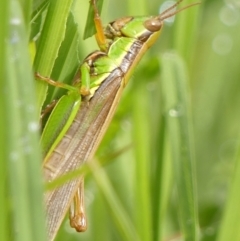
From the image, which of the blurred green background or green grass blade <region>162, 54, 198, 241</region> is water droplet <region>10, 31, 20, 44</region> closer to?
the blurred green background

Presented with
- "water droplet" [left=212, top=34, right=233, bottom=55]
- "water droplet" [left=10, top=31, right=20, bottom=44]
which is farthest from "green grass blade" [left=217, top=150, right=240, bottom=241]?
"water droplet" [left=212, top=34, right=233, bottom=55]

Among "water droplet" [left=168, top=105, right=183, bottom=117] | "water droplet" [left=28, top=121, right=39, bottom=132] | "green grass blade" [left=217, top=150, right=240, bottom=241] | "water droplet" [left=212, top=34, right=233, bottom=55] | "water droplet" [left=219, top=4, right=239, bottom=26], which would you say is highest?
"water droplet" [left=28, top=121, right=39, bottom=132]

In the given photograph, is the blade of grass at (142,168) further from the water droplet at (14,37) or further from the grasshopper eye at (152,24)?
the water droplet at (14,37)

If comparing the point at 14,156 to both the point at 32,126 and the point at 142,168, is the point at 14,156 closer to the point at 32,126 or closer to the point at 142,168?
the point at 32,126

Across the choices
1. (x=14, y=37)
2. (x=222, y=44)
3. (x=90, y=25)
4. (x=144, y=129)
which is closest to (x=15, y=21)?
(x=14, y=37)

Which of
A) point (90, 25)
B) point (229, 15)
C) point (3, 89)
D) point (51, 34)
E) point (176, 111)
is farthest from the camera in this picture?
point (229, 15)

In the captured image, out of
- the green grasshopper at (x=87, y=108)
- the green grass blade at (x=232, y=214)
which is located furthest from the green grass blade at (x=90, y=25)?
the green grass blade at (x=232, y=214)

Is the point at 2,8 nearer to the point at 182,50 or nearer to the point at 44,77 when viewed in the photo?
the point at 44,77
